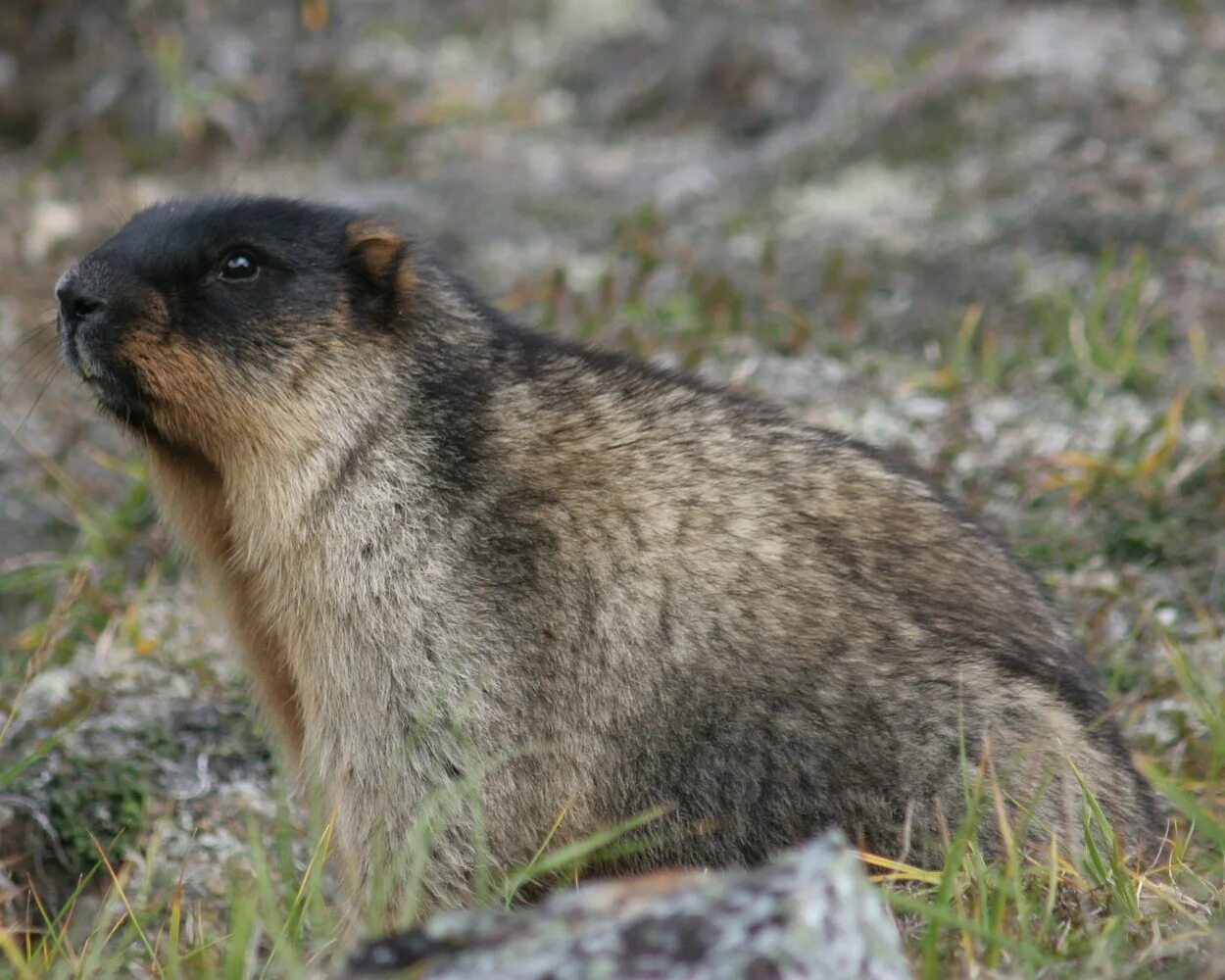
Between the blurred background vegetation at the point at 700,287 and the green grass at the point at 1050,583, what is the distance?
24mm

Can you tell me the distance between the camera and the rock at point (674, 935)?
8.57ft

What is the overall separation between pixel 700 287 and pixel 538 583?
4743 millimetres

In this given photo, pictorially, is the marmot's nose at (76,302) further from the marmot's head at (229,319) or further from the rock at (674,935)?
the rock at (674,935)

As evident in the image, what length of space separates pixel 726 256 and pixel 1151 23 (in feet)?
13.7

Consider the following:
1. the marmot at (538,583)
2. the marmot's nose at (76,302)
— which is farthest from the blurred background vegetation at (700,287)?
the marmot's nose at (76,302)

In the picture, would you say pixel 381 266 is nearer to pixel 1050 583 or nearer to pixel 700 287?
pixel 1050 583

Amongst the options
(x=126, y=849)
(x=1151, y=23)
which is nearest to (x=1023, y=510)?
(x=126, y=849)

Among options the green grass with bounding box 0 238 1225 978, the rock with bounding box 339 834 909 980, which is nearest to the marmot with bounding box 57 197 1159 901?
the green grass with bounding box 0 238 1225 978

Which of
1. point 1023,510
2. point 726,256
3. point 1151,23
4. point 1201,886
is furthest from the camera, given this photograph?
point 1151,23

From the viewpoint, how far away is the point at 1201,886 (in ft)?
14.0

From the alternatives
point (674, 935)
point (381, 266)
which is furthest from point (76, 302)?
point (674, 935)

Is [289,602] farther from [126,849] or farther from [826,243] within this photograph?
[826,243]

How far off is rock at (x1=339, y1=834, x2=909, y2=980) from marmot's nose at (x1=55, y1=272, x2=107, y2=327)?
278 centimetres

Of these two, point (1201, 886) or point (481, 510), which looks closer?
point (1201, 886)
